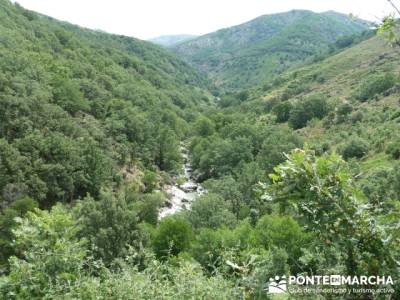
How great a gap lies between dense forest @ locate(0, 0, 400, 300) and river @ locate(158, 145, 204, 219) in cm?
196

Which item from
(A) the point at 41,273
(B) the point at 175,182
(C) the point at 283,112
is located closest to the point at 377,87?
(C) the point at 283,112

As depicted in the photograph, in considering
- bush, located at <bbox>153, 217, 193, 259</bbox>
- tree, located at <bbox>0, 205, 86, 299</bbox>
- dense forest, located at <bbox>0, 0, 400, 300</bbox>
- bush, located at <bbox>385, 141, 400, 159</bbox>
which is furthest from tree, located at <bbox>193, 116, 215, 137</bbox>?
tree, located at <bbox>0, 205, 86, 299</bbox>

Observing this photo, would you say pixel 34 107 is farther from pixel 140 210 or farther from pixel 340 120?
pixel 340 120

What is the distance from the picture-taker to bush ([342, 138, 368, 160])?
70.9 metres

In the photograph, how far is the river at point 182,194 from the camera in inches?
2921

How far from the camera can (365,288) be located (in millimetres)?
5988

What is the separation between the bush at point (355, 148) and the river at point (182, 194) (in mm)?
26990

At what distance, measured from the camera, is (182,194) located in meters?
85.2

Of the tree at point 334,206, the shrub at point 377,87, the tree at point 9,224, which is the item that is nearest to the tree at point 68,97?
the tree at point 9,224

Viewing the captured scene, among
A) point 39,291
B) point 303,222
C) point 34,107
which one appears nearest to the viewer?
point 303,222

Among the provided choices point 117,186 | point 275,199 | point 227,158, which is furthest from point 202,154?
point 275,199

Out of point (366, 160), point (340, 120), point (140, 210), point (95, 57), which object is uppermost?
point (95, 57)

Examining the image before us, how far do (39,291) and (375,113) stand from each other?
96.8m

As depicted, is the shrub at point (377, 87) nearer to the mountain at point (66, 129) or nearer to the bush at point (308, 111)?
the bush at point (308, 111)
